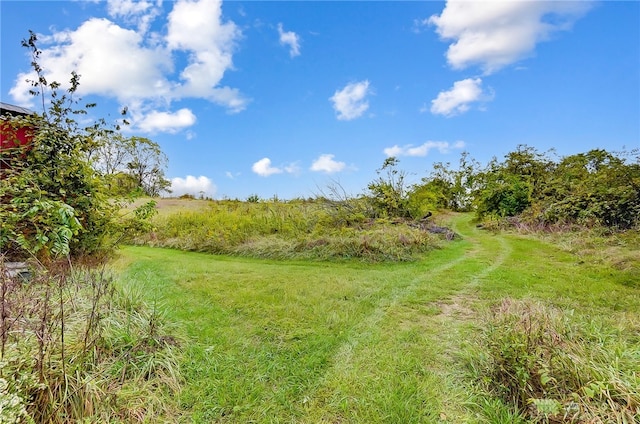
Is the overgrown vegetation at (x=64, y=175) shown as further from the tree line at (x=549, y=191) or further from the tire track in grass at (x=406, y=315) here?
A: the tree line at (x=549, y=191)

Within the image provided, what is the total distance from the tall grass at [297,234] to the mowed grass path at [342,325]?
32.7 inches

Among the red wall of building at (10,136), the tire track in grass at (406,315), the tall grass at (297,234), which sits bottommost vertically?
the tire track in grass at (406,315)

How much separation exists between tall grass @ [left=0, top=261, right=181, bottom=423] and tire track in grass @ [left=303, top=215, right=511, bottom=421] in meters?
1.15

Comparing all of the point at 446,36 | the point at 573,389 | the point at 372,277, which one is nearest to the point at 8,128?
the point at 372,277

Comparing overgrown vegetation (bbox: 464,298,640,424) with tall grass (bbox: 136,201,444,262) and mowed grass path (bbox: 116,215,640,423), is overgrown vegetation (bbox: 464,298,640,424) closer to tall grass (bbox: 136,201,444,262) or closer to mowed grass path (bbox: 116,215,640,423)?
mowed grass path (bbox: 116,215,640,423)

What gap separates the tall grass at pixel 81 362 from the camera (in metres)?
1.80

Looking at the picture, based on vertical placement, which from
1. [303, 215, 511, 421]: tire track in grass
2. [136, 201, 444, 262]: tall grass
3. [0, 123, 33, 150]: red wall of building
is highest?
[0, 123, 33, 150]: red wall of building

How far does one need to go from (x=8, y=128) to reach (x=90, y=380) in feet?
17.3

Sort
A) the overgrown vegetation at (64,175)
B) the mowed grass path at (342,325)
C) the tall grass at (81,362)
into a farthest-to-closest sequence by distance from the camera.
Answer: the overgrown vegetation at (64,175)
the mowed grass path at (342,325)
the tall grass at (81,362)

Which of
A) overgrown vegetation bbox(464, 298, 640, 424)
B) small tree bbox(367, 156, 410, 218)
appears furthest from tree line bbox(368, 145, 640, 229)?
overgrown vegetation bbox(464, 298, 640, 424)

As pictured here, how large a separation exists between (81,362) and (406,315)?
3204 millimetres

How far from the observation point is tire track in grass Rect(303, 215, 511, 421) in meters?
2.38

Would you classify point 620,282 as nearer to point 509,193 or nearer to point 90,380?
point 90,380

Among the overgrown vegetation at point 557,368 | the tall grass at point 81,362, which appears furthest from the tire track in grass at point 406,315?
the tall grass at point 81,362
